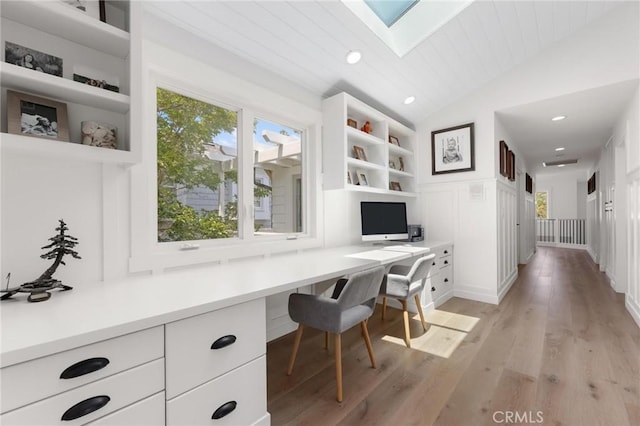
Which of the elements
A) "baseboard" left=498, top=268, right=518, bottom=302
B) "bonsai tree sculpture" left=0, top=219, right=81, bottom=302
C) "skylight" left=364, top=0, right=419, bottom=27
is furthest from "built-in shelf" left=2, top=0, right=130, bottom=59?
"baseboard" left=498, top=268, right=518, bottom=302

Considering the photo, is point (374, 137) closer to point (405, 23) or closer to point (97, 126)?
point (405, 23)

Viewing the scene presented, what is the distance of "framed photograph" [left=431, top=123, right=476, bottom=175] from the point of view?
3.61 meters

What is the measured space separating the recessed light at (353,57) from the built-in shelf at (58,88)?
1.81 m

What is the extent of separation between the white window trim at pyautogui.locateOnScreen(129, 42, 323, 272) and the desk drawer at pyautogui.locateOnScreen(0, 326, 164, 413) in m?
0.80

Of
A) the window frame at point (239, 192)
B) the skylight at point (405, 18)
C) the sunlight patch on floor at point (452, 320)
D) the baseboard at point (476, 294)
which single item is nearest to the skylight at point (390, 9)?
the skylight at point (405, 18)

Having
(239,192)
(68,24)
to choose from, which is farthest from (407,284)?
(68,24)

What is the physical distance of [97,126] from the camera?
143cm

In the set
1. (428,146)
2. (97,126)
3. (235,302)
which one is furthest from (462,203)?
(97,126)

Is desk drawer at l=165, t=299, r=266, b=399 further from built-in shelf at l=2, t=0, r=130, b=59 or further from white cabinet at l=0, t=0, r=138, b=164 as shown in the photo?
built-in shelf at l=2, t=0, r=130, b=59

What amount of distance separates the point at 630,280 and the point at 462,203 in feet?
5.97

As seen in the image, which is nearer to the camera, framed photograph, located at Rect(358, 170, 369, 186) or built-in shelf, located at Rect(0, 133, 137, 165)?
built-in shelf, located at Rect(0, 133, 137, 165)

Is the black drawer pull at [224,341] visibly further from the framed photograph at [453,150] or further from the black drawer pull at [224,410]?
the framed photograph at [453,150]

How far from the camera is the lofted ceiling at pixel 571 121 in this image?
3050 millimetres

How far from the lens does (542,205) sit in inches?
397
